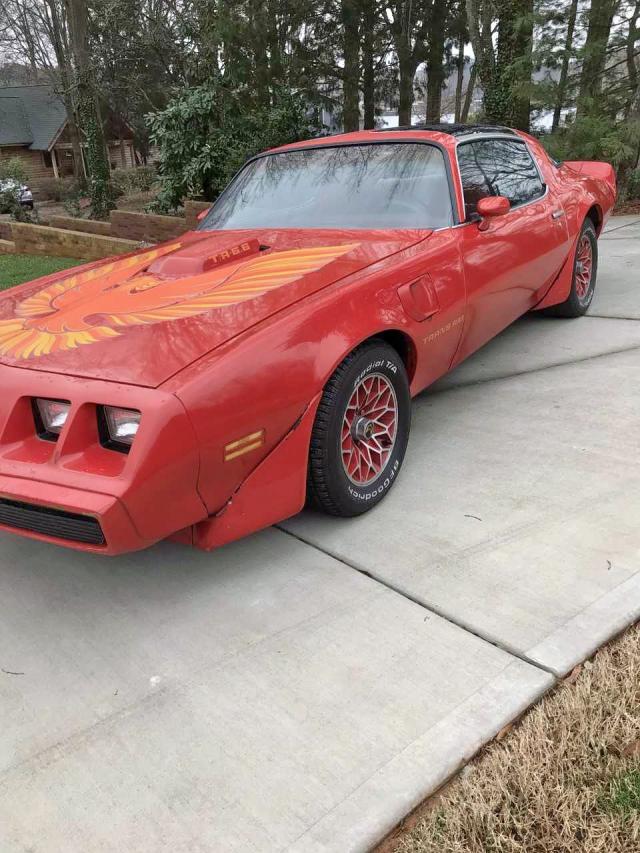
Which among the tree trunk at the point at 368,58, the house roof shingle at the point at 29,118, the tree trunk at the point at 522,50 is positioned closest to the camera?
the tree trunk at the point at 522,50

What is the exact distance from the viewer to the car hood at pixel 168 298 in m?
2.31

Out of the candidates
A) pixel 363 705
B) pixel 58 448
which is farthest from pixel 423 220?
pixel 363 705

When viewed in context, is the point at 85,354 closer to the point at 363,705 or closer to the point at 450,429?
the point at 363,705

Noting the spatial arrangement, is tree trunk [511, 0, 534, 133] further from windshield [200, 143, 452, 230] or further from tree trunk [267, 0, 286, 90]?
windshield [200, 143, 452, 230]

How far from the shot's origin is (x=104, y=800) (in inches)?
69.8

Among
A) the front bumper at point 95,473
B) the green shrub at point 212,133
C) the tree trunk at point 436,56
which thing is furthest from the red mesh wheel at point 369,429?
the tree trunk at point 436,56

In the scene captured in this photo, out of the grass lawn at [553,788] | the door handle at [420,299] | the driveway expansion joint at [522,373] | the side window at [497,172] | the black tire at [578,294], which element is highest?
the side window at [497,172]

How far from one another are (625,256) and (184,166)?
22.8 ft

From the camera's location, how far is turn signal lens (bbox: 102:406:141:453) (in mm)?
2186

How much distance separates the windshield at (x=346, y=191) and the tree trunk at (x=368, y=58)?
11.6 m

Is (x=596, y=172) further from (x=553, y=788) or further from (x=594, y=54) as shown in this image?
(x=594, y=54)

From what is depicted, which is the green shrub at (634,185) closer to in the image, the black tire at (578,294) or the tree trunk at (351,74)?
the tree trunk at (351,74)

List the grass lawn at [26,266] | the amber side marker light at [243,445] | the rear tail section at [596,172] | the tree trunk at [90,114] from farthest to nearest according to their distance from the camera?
the tree trunk at [90,114] → the grass lawn at [26,266] → the rear tail section at [596,172] → the amber side marker light at [243,445]

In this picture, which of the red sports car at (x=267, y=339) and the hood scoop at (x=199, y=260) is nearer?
the red sports car at (x=267, y=339)
